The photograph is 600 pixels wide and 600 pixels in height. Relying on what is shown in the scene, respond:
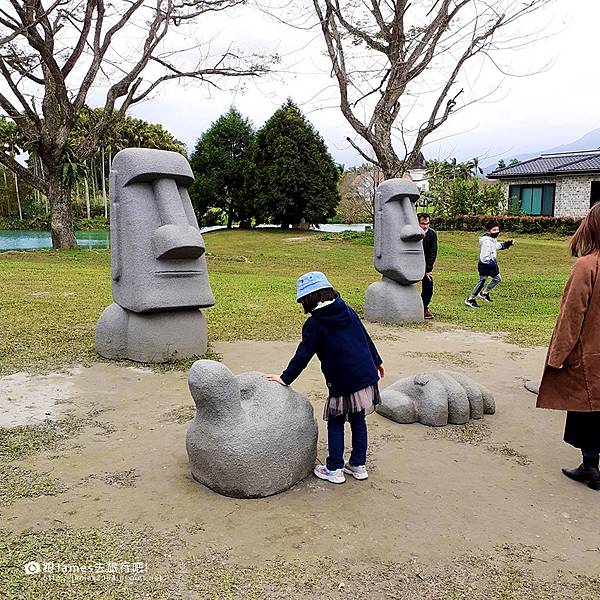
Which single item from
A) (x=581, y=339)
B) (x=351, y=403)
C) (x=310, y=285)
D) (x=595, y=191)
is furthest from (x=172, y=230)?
(x=595, y=191)

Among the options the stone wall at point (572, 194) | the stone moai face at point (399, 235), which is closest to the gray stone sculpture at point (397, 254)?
the stone moai face at point (399, 235)

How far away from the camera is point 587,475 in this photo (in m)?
3.41

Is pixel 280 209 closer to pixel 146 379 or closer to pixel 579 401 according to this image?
pixel 146 379

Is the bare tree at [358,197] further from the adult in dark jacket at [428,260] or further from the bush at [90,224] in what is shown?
the adult in dark jacket at [428,260]

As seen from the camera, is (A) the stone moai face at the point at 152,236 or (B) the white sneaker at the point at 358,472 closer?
(B) the white sneaker at the point at 358,472

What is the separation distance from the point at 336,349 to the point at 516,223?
21.7 m

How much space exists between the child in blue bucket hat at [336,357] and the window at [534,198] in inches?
948

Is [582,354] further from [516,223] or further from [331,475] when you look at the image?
[516,223]

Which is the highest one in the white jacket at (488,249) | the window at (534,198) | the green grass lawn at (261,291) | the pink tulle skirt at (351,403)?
the window at (534,198)

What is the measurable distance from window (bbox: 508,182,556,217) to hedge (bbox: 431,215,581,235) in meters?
2.49

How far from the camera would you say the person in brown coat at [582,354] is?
3.26m

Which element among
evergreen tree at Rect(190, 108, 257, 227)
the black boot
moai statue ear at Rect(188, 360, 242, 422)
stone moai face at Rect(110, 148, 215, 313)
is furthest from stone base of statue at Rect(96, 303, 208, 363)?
evergreen tree at Rect(190, 108, 257, 227)

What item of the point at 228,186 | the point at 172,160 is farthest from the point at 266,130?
the point at 172,160

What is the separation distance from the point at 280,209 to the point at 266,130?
3.42 metres
